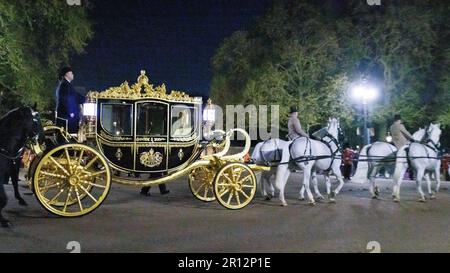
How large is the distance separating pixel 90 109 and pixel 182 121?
1.93 meters

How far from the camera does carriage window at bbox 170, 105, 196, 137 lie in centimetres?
1089

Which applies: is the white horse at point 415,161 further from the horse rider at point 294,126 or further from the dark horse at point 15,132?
the dark horse at point 15,132

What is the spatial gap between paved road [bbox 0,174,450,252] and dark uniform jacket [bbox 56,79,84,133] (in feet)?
5.85

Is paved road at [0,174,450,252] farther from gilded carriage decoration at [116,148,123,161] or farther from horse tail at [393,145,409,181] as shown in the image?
gilded carriage decoration at [116,148,123,161]

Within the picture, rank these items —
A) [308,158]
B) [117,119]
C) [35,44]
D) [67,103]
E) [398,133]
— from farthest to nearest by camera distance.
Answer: [35,44] → [398,133] → [308,158] → [117,119] → [67,103]

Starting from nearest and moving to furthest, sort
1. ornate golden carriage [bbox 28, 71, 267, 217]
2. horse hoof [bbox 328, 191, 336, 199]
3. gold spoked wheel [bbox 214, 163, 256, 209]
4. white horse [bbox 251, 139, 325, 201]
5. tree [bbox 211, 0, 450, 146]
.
Answer: 1. ornate golden carriage [bbox 28, 71, 267, 217]
2. gold spoked wheel [bbox 214, 163, 256, 209]
3. white horse [bbox 251, 139, 325, 201]
4. horse hoof [bbox 328, 191, 336, 199]
5. tree [bbox 211, 0, 450, 146]

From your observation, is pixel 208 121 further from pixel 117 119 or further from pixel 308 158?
pixel 117 119

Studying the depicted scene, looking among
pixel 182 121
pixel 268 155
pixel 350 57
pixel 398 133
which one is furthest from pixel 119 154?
pixel 350 57

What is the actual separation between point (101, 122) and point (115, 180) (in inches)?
45.8

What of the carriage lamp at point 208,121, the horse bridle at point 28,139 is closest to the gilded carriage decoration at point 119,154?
the horse bridle at point 28,139

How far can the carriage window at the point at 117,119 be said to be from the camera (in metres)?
10.3

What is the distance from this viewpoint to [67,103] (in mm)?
9820

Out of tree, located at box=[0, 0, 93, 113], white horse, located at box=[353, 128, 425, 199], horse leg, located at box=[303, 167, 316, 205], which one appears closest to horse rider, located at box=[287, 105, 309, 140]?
horse leg, located at box=[303, 167, 316, 205]

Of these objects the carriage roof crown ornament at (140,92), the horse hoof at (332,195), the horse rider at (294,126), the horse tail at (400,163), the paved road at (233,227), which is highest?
the carriage roof crown ornament at (140,92)
